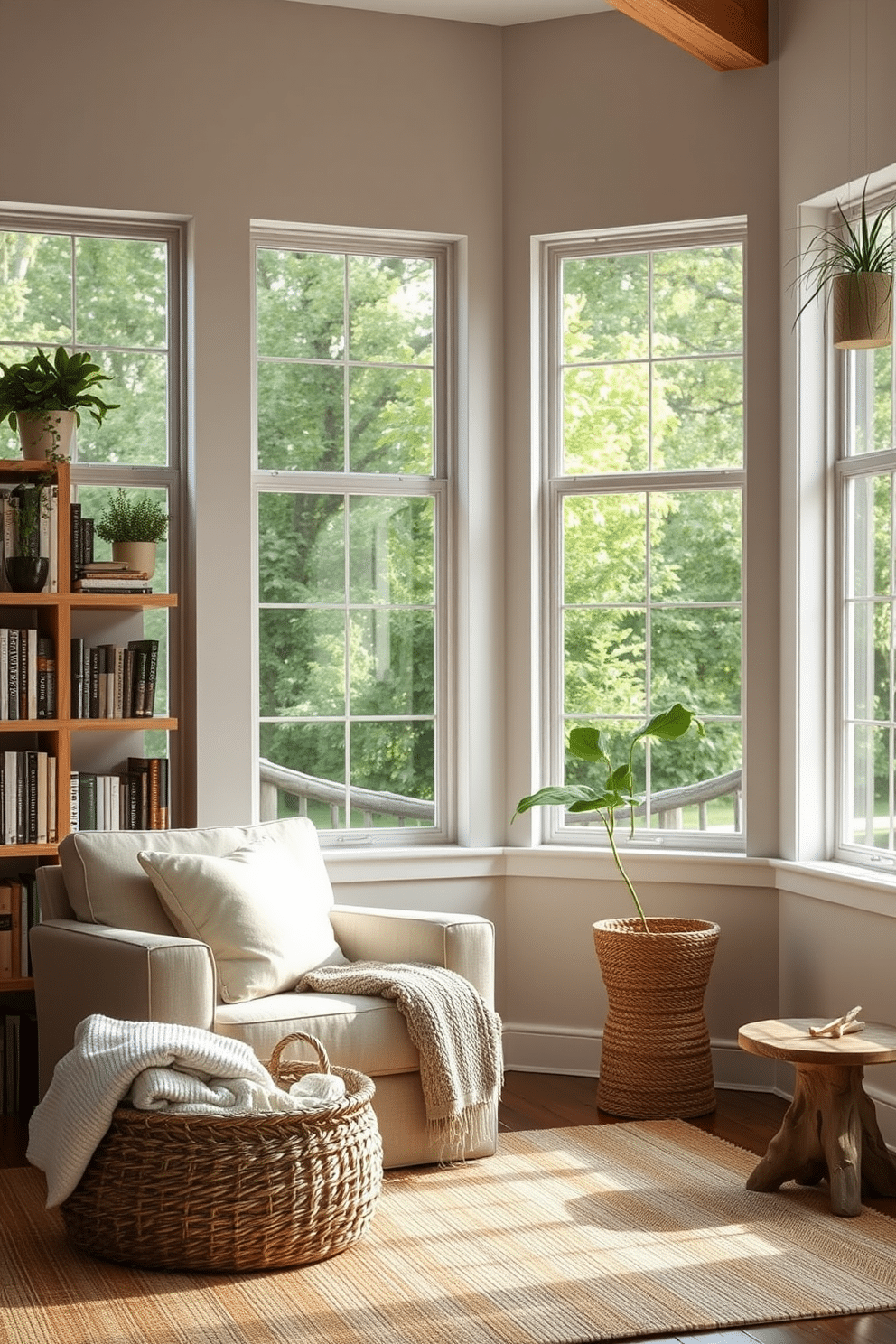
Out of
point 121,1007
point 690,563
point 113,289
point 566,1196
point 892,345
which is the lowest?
point 566,1196

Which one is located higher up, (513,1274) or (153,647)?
(153,647)

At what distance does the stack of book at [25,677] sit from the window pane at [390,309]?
4.86ft

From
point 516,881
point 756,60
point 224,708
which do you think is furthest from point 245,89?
point 516,881

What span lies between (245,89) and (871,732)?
2.82 meters

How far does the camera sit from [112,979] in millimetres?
3629

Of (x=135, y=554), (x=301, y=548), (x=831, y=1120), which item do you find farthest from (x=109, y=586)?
A: (x=831, y=1120)

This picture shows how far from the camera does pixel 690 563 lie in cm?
504

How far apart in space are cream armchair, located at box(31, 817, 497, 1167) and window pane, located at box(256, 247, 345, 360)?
1.69m

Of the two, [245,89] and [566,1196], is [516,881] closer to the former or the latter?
[566,1196]

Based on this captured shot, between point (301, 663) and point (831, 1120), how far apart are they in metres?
2.31

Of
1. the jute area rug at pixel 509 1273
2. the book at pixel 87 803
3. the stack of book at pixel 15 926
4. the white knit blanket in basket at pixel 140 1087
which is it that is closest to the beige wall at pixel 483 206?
the book at pixel 87 803

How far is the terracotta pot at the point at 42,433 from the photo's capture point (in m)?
4.51

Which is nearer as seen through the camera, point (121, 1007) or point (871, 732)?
point (121, 1007)

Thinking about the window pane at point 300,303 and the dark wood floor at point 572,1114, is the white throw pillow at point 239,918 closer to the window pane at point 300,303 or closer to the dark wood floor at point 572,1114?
the dark wood floor at point 572,1114
